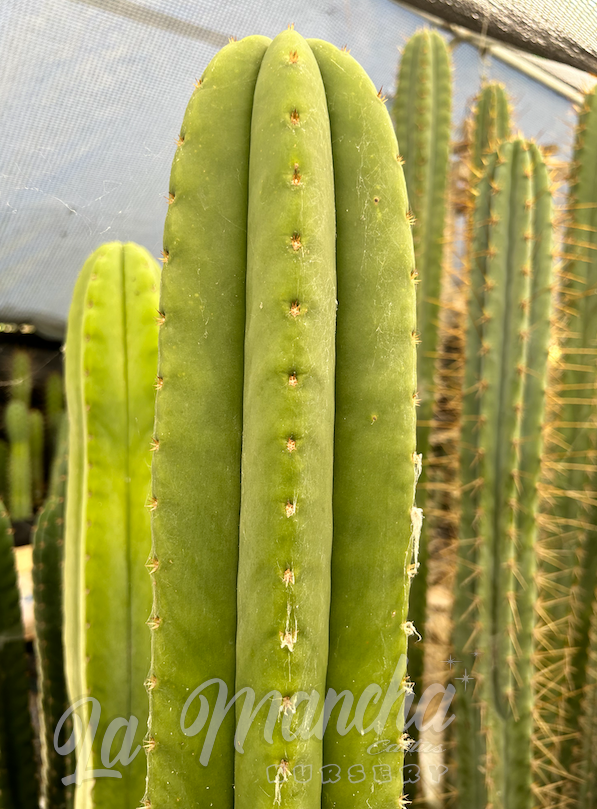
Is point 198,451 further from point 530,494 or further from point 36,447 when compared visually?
point 36,447

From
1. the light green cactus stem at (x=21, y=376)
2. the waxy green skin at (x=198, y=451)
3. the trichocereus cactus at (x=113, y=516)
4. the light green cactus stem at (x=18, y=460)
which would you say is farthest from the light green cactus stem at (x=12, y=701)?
the light green cactus stem at (x=18, y=460)

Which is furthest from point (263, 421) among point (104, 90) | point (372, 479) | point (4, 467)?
point (4, 467)

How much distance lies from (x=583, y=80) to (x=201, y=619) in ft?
5.59

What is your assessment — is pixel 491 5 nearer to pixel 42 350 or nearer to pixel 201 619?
pixel 201 619

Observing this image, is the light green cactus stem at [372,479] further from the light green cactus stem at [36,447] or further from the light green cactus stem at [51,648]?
the light green cactus stem at [36,447]

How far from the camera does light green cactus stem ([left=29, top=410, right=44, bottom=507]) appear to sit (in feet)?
13.5

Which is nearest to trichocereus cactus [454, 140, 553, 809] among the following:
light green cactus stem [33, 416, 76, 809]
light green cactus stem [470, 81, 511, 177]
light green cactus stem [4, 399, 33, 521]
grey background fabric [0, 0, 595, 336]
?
light green cactus stem [470, 81, 511, 177]

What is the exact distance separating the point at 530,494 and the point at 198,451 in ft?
3.36

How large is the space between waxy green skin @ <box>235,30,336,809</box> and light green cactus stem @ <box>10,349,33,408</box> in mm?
3241

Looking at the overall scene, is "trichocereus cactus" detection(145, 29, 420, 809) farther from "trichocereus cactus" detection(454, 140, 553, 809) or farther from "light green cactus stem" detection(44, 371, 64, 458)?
"light green cactus stem" detection(44, 371, 64, 458)

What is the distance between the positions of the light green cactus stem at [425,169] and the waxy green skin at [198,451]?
103 centimetres

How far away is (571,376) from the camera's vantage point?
187 centimetres

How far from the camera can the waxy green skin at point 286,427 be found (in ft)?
2.24

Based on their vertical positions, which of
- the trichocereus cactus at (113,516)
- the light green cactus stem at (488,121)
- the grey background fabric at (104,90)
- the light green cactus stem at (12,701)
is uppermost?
the light green cactus stem at (488,121)
